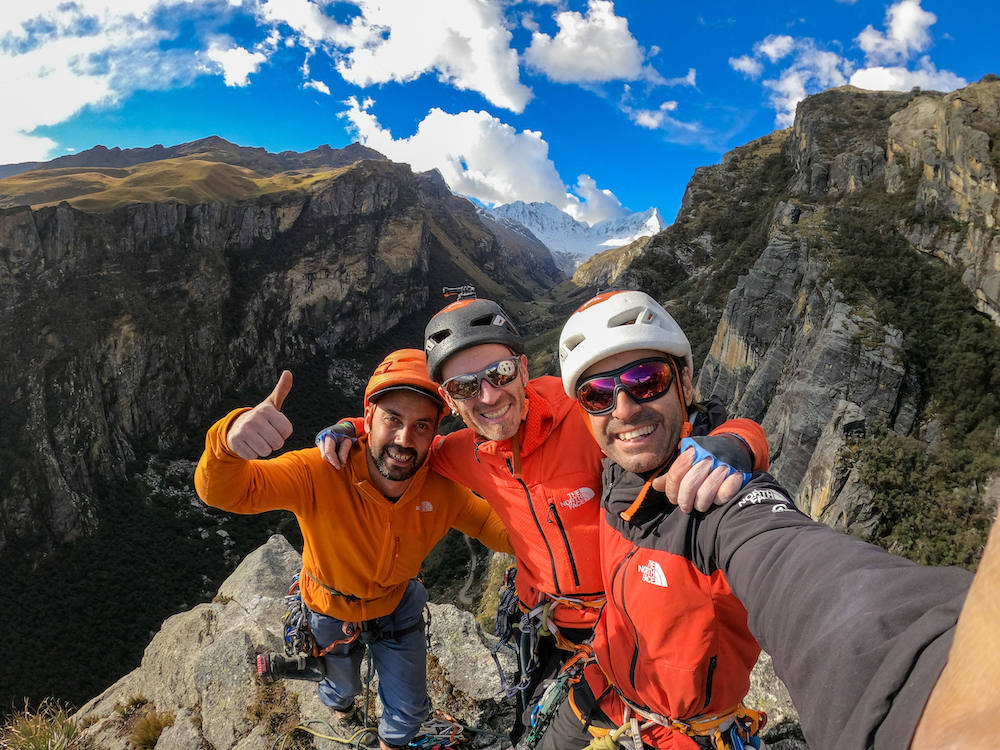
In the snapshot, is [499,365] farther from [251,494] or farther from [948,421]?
[948,421]

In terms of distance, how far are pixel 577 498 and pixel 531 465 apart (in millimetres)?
478

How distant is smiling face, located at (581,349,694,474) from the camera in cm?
317

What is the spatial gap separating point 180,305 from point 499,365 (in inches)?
5438

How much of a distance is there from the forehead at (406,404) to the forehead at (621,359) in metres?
1.88

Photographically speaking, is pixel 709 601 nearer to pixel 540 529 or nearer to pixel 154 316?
pixel 540 529

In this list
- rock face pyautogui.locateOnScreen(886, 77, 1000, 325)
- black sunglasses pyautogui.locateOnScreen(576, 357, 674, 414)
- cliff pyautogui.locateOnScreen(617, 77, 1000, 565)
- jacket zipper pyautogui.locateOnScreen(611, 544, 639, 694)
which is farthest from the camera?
rock face pyautogui.locateOnScreen(886, 77, 1000, 325)

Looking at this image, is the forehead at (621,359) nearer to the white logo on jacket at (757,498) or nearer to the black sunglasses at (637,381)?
the black sunglasses at (637,381)

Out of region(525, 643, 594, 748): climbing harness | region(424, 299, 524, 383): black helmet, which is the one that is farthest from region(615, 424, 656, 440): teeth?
region(525, 643, 594, 748): climbing harness

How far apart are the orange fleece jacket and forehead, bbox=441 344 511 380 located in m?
1.25

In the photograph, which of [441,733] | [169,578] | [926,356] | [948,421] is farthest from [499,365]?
[169,578]

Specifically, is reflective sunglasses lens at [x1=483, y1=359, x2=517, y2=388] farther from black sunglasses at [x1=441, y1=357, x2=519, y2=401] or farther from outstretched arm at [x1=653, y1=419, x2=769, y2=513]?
outstretched arm at [x1=653, y1=419, x2=769, y2=513]

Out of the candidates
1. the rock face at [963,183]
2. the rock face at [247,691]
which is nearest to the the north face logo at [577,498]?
the rock face at [247,691]

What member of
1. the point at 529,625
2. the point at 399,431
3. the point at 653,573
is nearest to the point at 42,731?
the point at 399,431

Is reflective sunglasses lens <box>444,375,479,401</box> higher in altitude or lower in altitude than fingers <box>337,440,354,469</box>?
higher
